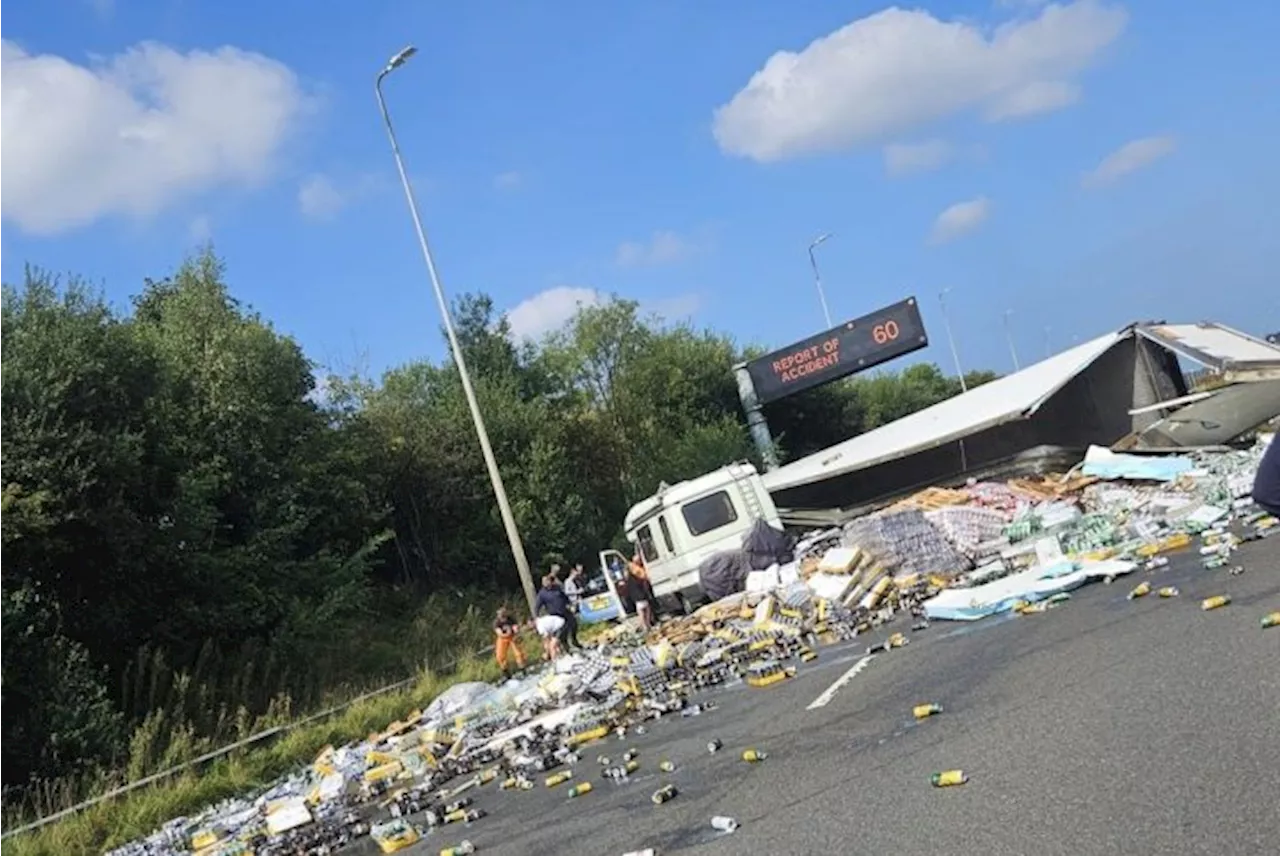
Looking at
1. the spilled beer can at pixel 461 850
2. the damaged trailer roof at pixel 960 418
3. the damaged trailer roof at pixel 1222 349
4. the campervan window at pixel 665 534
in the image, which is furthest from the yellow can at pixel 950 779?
the damaged trailer roof at pixel 1222 349

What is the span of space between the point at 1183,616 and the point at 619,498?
29988mm

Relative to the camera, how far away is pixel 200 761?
14797 millimetres

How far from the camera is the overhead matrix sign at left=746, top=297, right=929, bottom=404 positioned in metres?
40.2

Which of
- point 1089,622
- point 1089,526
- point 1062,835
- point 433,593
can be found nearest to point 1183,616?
point 1089,622

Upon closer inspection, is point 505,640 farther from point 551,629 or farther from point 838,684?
point 838,684

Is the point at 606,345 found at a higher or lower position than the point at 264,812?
higher

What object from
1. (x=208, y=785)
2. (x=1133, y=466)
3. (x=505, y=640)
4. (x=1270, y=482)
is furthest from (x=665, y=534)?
(x=1270, y=482)

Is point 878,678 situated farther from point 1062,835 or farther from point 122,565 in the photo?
point 122,565

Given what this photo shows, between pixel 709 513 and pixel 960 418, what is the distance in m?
7.68

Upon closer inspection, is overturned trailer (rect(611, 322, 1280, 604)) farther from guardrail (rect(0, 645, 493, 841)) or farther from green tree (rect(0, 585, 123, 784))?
green tree (rect(0, 585, 123, 784))

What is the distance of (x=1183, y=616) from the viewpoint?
9508 millimetres

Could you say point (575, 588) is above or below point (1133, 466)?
above

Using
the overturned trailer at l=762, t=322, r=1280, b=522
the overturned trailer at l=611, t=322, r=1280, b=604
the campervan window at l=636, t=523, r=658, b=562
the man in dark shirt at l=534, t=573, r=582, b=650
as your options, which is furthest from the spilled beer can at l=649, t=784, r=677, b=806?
the overturned trailer at l=762, t=322, r=1280, b=522

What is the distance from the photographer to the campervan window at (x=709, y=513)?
71.7 feet
